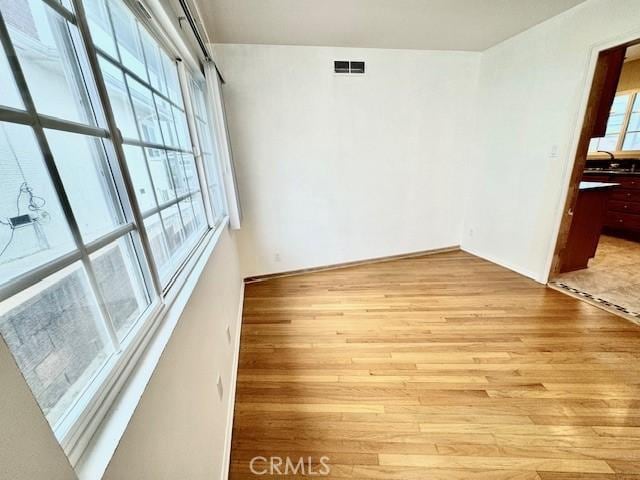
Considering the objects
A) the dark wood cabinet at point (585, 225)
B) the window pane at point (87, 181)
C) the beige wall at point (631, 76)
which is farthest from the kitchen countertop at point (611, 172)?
the window pane at point (87, 181)

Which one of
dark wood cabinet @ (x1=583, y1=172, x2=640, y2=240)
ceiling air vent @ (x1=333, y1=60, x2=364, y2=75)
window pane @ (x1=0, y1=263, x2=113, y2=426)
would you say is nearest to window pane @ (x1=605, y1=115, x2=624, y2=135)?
dark wood cabinet @ (x1=583, y1=172, x2=640, y2=240)

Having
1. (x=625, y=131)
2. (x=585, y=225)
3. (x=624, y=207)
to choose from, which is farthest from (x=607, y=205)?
(x=625, y=131)

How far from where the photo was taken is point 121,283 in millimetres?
716

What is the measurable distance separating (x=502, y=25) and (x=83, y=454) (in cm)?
380

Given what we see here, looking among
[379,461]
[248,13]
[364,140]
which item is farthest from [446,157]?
[379,461]

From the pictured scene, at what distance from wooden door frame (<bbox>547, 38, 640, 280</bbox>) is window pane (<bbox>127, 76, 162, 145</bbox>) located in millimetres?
3320

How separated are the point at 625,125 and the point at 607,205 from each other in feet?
8.84

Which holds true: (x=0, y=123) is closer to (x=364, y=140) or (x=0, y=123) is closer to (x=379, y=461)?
(x=379, y=461)

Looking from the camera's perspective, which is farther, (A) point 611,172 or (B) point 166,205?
(A) point 611,172

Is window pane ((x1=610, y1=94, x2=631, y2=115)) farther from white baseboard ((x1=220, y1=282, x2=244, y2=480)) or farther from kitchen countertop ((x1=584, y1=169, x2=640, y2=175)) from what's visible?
white baseboard ((x1=220, y1=282, x2=244, y2=480))

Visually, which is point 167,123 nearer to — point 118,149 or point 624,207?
point 118,149

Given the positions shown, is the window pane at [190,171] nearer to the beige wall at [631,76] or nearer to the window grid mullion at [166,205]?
the window grid mullion at [166,205]

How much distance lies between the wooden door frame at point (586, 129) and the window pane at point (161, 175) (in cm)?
331

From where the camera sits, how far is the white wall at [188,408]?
0.55 metres
